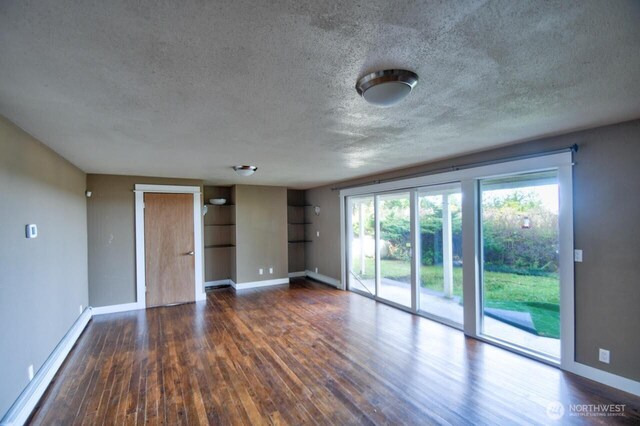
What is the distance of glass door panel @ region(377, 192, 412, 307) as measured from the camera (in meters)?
4.98

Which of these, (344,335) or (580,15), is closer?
(580,15)

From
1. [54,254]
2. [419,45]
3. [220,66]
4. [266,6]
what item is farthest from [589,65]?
[54,254]

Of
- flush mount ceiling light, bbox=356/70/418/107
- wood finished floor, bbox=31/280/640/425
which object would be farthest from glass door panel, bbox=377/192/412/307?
flush mount ceiling light, bbox=356/70/418/107

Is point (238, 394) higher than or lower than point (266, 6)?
lower

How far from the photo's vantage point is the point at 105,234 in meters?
5.04

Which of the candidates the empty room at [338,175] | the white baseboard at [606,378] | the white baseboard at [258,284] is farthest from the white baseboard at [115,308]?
the white baseboard at [606,378]

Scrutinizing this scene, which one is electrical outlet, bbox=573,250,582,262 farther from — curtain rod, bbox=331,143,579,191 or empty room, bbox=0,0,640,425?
curtain rod, bbox=331,143,579,191

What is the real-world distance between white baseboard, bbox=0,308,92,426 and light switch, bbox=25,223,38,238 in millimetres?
1278

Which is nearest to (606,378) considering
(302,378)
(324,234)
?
(302,378)

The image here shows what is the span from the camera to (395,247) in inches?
207

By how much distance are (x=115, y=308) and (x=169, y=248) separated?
1.30 m

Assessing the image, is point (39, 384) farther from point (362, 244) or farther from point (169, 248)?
point (362, 244)

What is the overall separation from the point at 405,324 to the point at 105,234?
5193 millimetres

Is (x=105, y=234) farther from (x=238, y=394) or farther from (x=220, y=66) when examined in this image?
(x=220, y=66)
